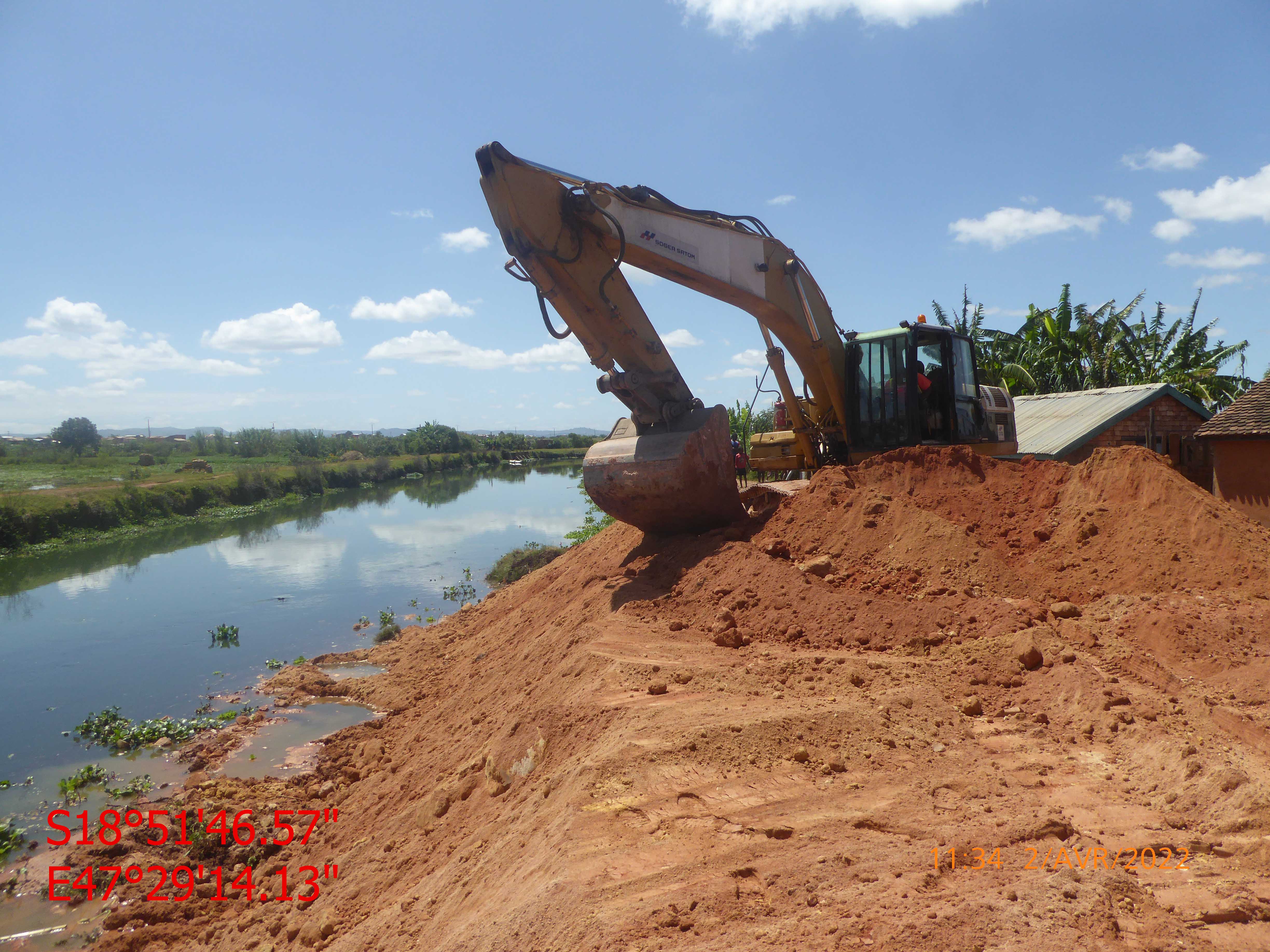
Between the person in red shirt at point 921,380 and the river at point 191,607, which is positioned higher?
the person in red shirt at point 921,380

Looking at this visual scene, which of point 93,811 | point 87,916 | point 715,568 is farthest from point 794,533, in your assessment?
point 93,811

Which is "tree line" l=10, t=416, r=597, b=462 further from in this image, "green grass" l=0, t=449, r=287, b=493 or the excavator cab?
the excavator cab

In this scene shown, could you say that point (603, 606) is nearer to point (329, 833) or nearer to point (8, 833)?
point (329, 833)

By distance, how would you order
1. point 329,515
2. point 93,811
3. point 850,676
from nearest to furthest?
point 850,676
point 93,811
point 329,515

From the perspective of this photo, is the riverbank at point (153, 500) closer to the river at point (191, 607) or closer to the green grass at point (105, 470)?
the green grass at point (105, 470)

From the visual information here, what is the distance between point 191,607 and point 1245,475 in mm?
19894

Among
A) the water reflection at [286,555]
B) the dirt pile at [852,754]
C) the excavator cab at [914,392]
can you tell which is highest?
the excavator cab at [914,392]

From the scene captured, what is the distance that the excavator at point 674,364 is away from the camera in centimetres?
688

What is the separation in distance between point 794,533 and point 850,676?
8.17 ft

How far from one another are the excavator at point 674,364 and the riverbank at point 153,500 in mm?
24942

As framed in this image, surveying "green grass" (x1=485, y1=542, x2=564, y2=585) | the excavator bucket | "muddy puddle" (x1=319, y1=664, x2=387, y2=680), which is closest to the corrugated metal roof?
the excavator bucket

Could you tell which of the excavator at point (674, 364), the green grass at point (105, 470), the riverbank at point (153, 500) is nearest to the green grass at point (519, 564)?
the excavator at point (674, 364)

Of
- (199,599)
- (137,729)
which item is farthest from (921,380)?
(199,599)

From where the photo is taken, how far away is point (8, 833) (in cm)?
644
